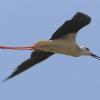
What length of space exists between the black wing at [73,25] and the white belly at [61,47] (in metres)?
0.20

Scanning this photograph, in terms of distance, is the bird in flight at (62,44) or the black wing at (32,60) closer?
the bird in flight at (62,44)

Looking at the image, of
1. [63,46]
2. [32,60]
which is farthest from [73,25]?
[32,60]

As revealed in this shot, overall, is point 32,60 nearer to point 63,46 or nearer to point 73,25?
point 63,46

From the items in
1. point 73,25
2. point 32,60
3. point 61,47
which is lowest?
point 32,60

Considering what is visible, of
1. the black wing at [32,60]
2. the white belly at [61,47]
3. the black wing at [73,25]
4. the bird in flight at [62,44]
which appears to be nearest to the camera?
the black wing at [73,25]

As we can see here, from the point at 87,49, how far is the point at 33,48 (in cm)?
188

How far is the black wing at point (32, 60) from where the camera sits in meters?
40.8

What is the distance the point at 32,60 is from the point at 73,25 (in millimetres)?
1874

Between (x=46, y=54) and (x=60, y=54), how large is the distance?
1.40 meters

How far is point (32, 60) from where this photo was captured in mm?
41219

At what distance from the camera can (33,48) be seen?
40.6 metres

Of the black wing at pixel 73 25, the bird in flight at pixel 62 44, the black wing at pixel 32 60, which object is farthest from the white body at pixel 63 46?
the black wing at pixel 32 60

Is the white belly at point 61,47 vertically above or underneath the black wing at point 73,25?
underneath

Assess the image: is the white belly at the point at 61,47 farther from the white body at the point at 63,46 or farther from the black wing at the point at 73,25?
the black wing at the point at 73,25
